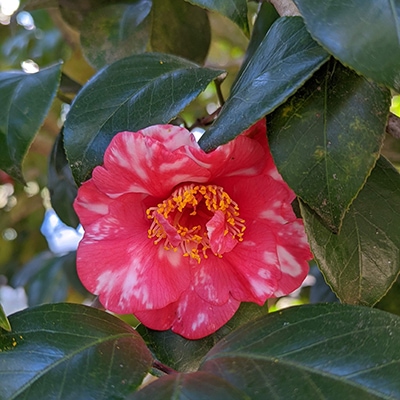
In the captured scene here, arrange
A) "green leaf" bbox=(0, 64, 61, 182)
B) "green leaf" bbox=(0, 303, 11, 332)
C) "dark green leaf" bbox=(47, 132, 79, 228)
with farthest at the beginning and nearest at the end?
"dark green leaf" bbox=(47, 132, 79, 228)
"green leaf" bbox=(0, 64, 61, 182)
"green leaf" bbox=(0, 303, 11, 332)

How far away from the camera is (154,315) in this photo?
616 millimetres

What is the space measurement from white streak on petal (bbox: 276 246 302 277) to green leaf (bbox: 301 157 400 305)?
2.9 inches

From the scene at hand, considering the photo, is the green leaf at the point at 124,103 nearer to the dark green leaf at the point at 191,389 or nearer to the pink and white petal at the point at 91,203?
the pink and white petal at the point at 91,203

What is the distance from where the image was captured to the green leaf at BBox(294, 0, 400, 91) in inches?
16.2

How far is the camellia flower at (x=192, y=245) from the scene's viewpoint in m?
0.58

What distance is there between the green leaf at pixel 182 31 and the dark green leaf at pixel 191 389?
588mm

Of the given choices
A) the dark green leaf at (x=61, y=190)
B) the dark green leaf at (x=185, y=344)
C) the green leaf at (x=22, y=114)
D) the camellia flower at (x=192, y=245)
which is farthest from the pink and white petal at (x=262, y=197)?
the dark green leaf at (x=61, y=190)

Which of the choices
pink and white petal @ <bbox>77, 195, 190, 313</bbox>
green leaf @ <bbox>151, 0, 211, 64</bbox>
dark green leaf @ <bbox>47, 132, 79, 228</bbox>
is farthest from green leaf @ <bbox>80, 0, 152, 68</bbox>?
pink and white petal @ <bbox>77, 195, 190, 313</bbox>

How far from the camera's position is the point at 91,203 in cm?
60

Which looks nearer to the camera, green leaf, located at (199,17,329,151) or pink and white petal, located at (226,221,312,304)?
green leaf, located at (199,17,329,151)

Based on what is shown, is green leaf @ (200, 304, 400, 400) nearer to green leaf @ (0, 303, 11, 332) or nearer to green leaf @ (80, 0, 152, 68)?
green leaf @ (0, 303, 11, 332)

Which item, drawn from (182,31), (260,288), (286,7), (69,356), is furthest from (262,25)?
(69,356)

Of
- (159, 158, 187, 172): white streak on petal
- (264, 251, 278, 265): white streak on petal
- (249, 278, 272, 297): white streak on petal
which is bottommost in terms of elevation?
(249, 278, 272, 297): white streak on petal

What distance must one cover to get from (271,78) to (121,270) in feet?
0.84
